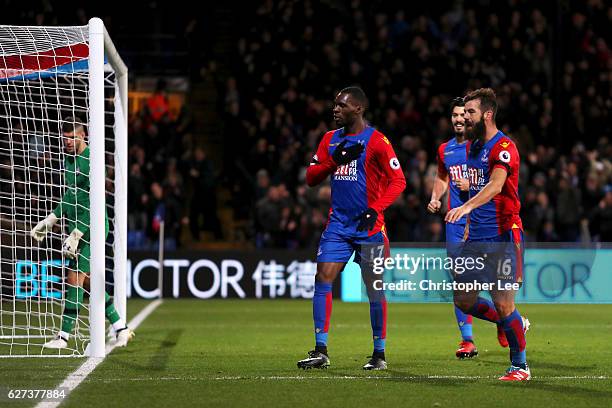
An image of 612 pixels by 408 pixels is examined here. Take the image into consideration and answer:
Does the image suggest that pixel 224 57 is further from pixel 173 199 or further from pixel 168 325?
pixel 168 325

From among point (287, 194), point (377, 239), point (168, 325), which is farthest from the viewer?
point (287, 194)

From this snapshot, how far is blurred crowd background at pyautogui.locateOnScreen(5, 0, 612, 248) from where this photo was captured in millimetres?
20266

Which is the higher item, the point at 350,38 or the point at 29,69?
the point at 350,38

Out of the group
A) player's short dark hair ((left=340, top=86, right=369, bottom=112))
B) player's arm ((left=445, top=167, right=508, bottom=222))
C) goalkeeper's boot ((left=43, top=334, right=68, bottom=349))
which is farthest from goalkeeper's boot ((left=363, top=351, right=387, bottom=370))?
goalkeeper's boot ((left=43, top=334, right=68, bottom=349))

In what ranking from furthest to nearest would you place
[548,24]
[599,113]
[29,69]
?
[548,24], [599,113], [29,69]

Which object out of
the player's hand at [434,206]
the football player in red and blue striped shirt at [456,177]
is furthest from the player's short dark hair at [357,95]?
the football player in red and blue striped shirt at [456,177]

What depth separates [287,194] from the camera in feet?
66.2

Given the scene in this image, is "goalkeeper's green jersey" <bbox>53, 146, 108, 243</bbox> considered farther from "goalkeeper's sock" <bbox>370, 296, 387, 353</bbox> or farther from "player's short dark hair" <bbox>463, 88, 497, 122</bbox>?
"player's short dark hair" <bbox>463, 88, 497, 122</bbox>

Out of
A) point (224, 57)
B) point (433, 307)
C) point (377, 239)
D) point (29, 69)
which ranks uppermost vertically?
point (224, 57)

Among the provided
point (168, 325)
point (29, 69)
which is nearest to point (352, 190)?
point (29, 69)

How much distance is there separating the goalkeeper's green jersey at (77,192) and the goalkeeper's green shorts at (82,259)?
0.27ft

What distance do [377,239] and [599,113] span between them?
14.9 metres

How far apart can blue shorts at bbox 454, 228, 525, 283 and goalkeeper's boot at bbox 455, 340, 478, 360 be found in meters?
1.83

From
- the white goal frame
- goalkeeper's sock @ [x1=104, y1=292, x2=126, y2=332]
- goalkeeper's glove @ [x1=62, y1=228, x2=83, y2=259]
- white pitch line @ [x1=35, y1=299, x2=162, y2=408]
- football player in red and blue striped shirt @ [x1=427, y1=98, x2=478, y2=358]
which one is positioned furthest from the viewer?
goalkeeper's sock @ [x1=104, y1=292, x2=126, y2=332]
